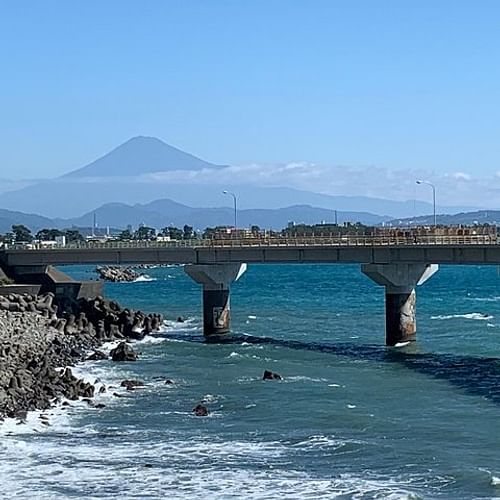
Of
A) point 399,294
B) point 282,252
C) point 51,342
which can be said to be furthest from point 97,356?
point 399,294

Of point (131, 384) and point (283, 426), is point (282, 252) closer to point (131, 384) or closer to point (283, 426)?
point (131, 384)

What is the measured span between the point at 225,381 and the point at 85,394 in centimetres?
762

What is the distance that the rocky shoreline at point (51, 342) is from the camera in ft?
138

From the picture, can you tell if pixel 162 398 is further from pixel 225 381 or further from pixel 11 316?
pixel 11 316

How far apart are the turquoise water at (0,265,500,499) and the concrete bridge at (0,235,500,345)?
2.22 meters

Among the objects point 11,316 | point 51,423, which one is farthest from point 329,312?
point 51,423

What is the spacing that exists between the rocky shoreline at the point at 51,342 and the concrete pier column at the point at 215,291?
3943 mm

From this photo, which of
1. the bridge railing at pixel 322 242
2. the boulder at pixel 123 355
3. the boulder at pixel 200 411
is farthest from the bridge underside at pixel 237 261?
the boulder at pixel 200 411

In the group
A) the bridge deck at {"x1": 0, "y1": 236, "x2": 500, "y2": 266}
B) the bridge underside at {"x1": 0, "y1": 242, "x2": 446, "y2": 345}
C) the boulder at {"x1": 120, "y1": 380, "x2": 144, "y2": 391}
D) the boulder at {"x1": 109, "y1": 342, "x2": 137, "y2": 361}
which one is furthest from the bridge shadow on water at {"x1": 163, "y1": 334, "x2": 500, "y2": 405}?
the boulder at {"x1": 120, "y1": 380, "x2": 144, "y2": 391}

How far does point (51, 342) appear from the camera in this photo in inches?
2315

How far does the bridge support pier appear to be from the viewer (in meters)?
62.4

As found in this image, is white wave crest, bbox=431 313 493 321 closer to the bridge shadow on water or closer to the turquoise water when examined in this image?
the turquoise water

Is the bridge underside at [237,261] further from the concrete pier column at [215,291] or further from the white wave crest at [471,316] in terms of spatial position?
the white wave crest at [471,316]

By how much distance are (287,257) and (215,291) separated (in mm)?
5462
